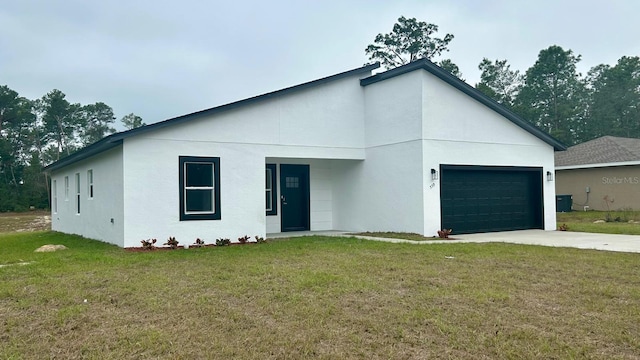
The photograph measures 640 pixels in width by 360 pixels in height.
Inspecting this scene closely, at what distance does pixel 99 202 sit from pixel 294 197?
5.84 metres

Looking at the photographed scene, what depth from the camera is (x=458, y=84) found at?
13.9 m

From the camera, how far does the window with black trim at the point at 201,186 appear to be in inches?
478

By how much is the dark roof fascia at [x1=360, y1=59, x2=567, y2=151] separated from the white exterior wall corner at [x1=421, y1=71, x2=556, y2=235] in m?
0.12

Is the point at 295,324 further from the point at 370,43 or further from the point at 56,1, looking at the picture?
the point at 370,43

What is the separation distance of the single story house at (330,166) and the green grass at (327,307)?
3.30 meters

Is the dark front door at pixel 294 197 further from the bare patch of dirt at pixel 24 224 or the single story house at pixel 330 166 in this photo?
the bare patch of dirt at pixel 24 224

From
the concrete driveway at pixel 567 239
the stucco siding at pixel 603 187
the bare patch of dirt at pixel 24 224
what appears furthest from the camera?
the bare patch of dirt at pixel 24 224

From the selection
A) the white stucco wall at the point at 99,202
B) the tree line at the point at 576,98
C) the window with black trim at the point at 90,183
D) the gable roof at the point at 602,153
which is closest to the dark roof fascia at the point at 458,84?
the white stucco wall at the point at 99,202

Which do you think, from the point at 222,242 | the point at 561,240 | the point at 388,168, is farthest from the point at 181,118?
the point at 561,240

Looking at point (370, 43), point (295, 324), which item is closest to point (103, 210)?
point (295, 324)

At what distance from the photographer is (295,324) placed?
Answer: 4891mm

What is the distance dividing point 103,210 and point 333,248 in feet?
22.7

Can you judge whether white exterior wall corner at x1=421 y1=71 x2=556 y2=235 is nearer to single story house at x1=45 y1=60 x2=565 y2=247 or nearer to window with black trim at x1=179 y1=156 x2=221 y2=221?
single story house at x1=45 y1=60 x2=565 y2=247

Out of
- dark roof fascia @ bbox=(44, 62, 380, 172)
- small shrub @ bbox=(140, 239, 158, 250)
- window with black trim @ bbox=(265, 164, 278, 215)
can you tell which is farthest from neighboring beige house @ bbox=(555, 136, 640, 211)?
small shrub @ bbox=(140, 239, 158, 250)
